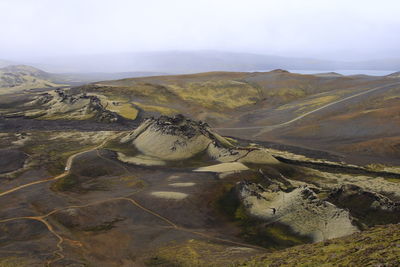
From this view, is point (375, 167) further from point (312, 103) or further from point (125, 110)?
point (125, 110)

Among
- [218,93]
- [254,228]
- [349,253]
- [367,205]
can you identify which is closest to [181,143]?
[254,228]

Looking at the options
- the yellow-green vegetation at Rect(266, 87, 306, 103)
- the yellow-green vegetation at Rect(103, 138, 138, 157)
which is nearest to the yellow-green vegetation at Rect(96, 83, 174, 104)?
→ the yellow-green vegetation at Rect(266, 87, 306, 103)

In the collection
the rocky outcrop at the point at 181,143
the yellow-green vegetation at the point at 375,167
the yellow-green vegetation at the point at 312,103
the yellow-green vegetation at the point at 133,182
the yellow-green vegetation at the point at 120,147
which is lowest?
the yellow-green vegetation at the point at 133,182

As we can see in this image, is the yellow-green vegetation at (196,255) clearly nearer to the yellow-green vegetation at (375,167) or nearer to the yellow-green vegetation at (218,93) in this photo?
the yellow-green vegetation at (375,167)

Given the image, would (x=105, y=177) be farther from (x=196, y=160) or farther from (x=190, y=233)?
(x=190, y=233)

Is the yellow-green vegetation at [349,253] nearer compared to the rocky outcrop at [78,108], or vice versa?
the yellow-green vegetation at [349,253]

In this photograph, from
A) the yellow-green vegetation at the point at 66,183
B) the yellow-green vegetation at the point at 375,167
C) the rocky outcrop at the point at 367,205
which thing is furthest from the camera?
the yellow-green vegetation at the point at 375,167

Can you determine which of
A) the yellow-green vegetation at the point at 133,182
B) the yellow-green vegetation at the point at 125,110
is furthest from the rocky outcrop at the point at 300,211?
the yellow-green vegetation at the point at 125,110

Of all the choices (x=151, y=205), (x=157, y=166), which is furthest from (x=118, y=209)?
(x=157, y=166)
